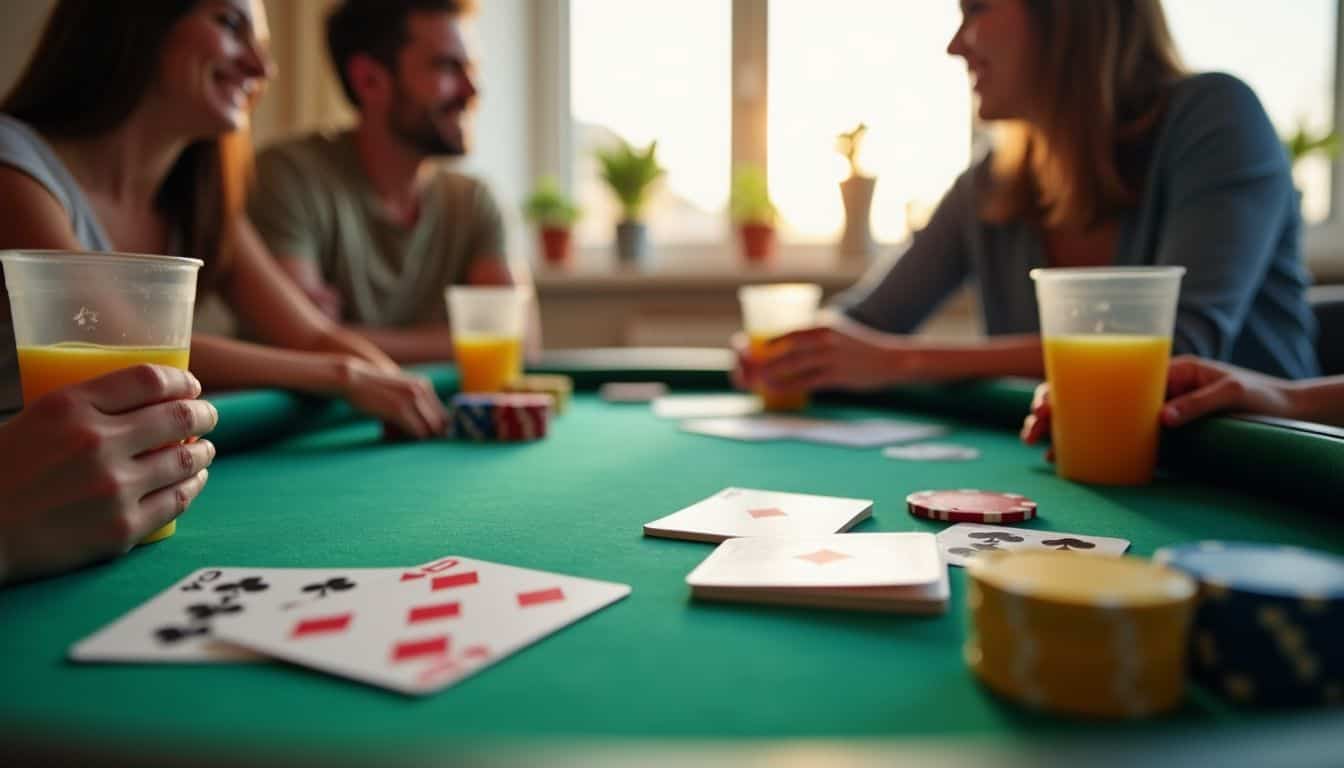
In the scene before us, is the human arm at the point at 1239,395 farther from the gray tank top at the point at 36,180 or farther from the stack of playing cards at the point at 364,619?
the gray tank top at the point at 36,180

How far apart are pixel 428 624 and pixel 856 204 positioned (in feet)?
11.1

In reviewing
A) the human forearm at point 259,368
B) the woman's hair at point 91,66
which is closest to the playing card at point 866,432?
the human forearm at point 259,368

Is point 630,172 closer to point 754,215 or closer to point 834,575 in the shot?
point 754,215

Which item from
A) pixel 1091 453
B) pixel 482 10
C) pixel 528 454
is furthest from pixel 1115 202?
pixel 482 10

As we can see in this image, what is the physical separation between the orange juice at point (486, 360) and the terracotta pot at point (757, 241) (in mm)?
1870

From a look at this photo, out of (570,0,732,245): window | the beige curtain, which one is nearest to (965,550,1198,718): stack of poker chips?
(570,0,732,245): window

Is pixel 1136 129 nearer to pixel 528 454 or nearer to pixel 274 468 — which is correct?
pixel 528 454

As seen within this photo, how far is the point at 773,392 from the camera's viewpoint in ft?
7.32

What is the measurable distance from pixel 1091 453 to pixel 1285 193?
93 centimetres

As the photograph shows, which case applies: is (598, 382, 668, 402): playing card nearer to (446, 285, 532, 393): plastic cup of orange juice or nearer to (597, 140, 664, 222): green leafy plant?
(446, 285, 532, 393): plastic cup of orange juice

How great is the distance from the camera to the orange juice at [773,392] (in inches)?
87.3

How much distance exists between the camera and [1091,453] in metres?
1.38

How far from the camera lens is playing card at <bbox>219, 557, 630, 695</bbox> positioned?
0.66 meters

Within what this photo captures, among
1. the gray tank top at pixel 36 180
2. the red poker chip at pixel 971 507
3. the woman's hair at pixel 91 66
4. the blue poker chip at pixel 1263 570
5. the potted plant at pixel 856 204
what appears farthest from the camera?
the potted plant at pixel 856 204
